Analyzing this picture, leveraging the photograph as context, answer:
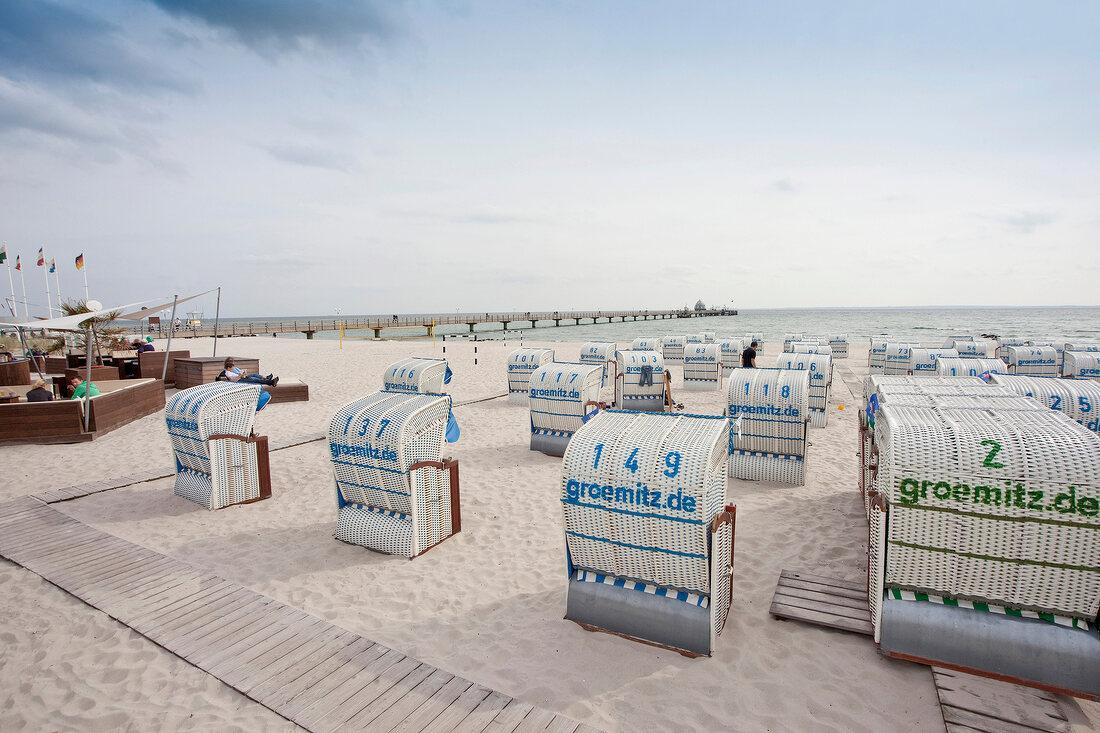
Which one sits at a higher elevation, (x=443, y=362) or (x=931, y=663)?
(x=443, y=362)

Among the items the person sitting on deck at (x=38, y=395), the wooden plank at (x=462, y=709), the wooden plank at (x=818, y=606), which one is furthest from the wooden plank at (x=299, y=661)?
the person sitting on deck at (x=38, y=395)

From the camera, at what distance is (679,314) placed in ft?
528

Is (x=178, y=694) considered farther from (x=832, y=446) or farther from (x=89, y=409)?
(x=832, y=446)

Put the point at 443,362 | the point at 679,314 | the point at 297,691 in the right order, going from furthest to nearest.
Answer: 1. the point at 679,314
2. the point at 443,362
3. the point at 297,691

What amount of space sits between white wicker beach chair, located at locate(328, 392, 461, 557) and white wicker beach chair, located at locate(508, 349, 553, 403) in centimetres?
929

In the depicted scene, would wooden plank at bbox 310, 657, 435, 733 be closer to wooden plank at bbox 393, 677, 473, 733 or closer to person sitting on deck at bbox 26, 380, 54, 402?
wooden plank at bbox 393, 677, 473, 733

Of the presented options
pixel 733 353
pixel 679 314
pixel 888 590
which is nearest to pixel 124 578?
pixel 888 590

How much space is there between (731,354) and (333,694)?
20.8 m

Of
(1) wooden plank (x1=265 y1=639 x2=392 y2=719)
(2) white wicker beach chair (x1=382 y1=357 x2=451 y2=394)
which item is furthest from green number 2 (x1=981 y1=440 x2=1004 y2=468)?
(2) white wicker beach chair (x1=382 y1=357 x2=451 y2=394)

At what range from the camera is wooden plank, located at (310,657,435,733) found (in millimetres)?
3812

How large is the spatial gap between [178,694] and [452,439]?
12.0 ft

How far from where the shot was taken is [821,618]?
4965mm

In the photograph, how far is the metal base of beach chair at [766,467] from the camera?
8969 millimetres

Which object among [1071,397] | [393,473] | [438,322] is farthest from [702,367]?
[438,322]
